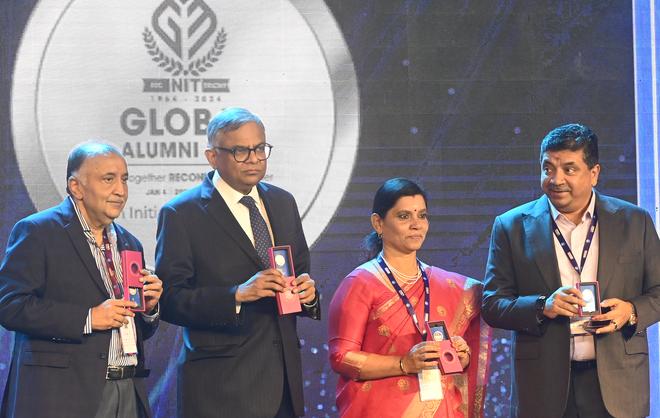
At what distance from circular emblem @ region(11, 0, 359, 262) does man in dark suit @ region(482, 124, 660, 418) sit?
5.37ft

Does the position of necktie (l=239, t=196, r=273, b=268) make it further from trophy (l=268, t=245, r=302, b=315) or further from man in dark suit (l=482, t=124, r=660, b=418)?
man in dark suit (l=482, t=124, r=660, b=418)

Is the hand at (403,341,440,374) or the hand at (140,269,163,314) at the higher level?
the hand at (140,269,163,314)

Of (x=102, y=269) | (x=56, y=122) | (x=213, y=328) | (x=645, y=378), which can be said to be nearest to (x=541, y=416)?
(x=645, y=378)

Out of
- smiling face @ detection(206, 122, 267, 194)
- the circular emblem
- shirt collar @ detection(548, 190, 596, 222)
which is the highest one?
the circular emblem

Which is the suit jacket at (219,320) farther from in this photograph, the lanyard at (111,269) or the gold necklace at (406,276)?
the gold necklace at (406,276)

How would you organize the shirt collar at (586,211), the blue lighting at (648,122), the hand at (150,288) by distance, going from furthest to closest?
the blue lighting at (648,122) → the shirt collar at (586,211) → the hand at (150,288)

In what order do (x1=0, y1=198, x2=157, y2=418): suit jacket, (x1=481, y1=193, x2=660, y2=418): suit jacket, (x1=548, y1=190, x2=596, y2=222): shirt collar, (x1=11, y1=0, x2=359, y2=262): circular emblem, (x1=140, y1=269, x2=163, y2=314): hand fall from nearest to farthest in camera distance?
(x1=0, y1=198, x2=157, y2=418): suit jacket → (x1=140, y1=269, x2=163, y2=314): hand → (x1=481, y1=193, x2=660, y2=418): suit jacket → (x1=548, y1=190, x2=596, y2=222): shirt collar → (x1=11, y1=0, x2=359, y2=262): circular emblem

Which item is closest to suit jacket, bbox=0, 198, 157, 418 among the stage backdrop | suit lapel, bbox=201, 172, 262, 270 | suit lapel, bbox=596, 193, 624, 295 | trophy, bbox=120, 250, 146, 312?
trophy, bbox=120, 250, 146, 312

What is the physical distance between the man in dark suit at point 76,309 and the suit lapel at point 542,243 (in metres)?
1.50

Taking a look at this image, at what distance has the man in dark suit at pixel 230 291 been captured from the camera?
11.6 ft

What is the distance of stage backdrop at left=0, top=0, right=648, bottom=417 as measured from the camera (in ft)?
16.4

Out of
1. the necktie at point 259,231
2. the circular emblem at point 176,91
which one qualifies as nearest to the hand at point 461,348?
the necktie at point 259,231

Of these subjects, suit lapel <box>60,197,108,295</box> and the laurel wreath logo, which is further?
the laurel wreath logo

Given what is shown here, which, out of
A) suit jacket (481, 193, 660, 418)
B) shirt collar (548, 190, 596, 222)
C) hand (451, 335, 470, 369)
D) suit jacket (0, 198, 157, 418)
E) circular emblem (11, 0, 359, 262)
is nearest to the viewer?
suit jacket (0, 198, 157, 418)
